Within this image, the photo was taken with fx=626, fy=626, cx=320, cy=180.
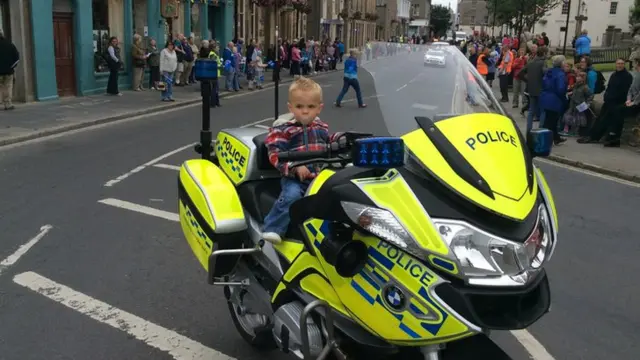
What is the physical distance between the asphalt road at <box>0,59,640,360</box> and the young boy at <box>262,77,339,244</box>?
0.43 meters

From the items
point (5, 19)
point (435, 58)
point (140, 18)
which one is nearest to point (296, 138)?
point (435, 58)

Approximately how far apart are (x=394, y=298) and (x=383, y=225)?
309mm

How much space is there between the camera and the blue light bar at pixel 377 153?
242cm

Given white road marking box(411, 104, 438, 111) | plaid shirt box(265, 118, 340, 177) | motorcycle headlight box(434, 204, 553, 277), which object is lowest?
motorcycle headlight box(434, 204, 553, 277)

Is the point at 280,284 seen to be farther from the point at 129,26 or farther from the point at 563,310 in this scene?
the point at 129,26

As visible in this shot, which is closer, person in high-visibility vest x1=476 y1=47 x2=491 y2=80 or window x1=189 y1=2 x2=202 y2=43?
person in high-visibility vest x1=476 y1=47 x2=491 y2=80

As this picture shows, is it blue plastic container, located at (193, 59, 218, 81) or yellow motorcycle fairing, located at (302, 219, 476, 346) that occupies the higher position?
blue plastic container, located at (193, 59, 218, 81)

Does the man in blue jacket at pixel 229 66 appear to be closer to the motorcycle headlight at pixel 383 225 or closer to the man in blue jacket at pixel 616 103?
the man in blue jacket at pixel 616 103

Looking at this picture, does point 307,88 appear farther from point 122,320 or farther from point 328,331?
point 122,320

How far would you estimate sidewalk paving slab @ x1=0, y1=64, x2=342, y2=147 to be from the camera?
12532 millimetres

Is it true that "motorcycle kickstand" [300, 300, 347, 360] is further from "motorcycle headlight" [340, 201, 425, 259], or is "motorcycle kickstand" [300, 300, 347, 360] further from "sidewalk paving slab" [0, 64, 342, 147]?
"sidewalk paving slab" [0, 64, 342, 147]

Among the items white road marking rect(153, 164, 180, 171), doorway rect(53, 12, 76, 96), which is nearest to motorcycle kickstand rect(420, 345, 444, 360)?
white road marking rect(153, 164, 180, 171)

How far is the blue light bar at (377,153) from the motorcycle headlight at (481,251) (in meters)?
0.29

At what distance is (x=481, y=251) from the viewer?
2359mm
